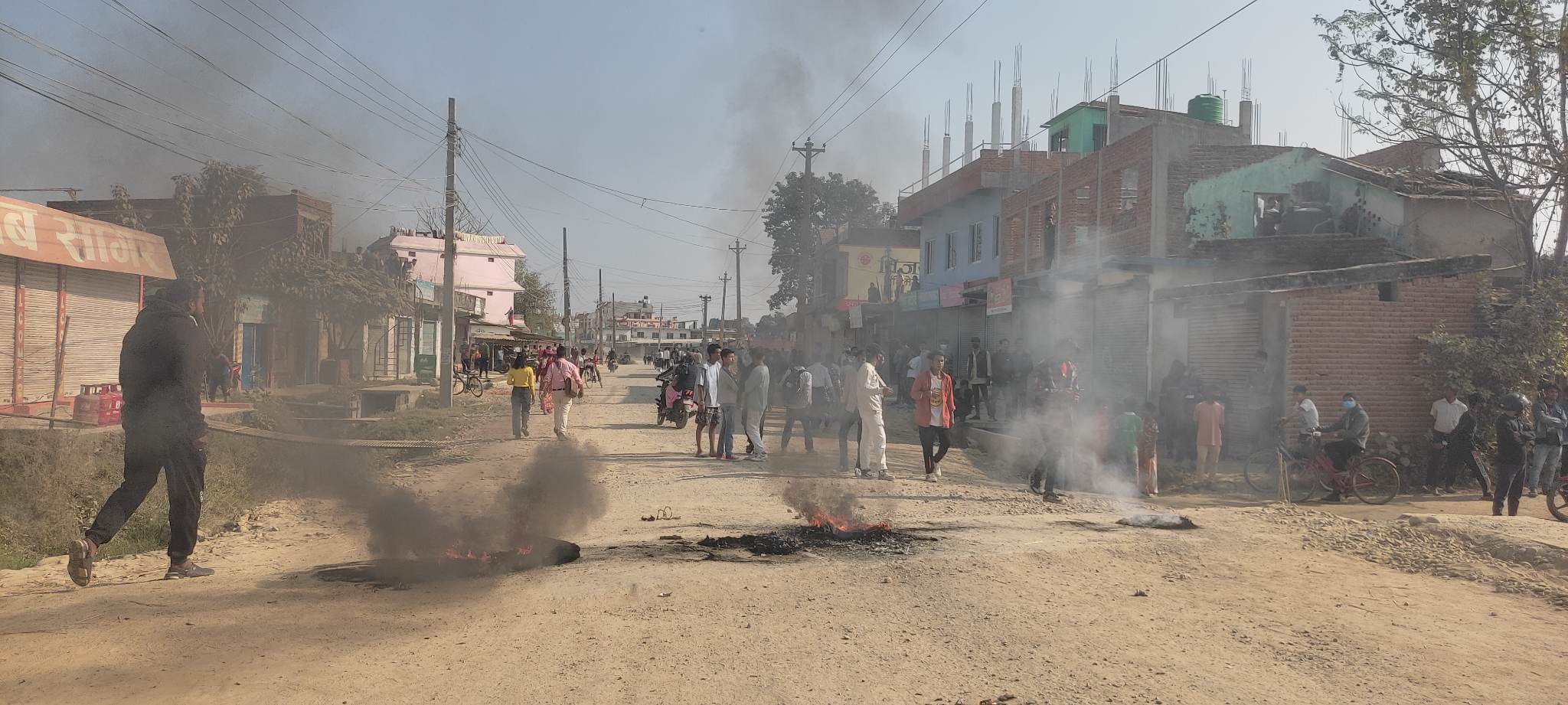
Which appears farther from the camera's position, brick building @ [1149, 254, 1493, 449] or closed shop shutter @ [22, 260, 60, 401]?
closed shop shutter @ [22, 260, 60, 401]

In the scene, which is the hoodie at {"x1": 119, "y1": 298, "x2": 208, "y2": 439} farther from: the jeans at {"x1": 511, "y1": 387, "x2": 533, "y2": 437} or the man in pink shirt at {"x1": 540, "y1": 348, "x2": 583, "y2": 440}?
the jeans at {"x1": 511, "y1": 387, "x2": 533, "y2": 437}

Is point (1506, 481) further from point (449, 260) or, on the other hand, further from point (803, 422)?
point (449, 260)

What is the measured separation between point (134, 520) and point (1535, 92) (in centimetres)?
1788

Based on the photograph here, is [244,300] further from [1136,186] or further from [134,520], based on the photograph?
[1136,186]

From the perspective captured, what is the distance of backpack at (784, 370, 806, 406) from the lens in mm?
13438

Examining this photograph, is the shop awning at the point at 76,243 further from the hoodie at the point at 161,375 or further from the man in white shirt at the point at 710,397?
the hoodie at the point at 161,375

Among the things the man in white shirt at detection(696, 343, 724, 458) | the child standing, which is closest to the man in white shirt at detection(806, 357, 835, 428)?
the man in white shirt at detection(696, 343, 724, 458)

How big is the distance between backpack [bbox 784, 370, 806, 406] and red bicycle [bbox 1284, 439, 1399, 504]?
6175 mm

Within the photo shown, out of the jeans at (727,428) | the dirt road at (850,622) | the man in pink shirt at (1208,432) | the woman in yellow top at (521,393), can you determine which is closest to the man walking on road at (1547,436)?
the man in pink shirt at (1208,432)

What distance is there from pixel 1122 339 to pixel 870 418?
9.66 metres

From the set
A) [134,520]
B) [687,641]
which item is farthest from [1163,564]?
[134,520]

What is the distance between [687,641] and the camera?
4543 millimetres

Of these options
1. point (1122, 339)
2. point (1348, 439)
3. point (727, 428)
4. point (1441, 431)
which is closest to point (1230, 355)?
point (1441, 431)

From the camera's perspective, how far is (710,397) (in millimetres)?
13414
